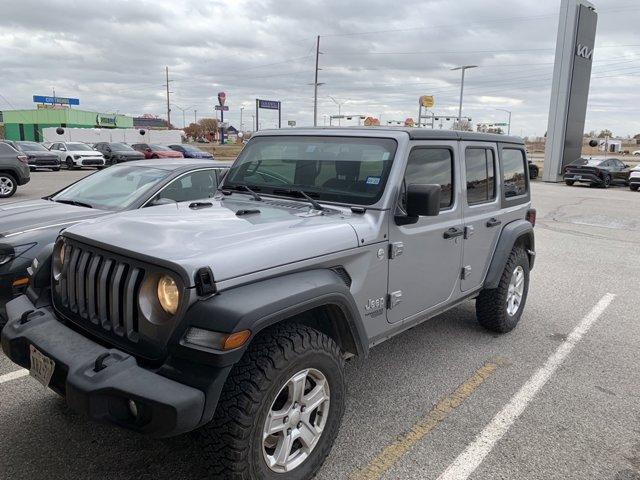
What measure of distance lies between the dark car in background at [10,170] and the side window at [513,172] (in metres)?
14.0

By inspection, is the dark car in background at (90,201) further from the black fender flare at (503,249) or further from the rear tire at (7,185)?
the rear tire at (7,185)

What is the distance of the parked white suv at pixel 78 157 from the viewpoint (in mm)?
28484

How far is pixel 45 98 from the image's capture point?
97.9 m

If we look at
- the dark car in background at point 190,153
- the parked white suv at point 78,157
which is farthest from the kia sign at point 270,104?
the parked white suv at point 78,157

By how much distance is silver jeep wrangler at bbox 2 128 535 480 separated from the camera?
7.14 ft

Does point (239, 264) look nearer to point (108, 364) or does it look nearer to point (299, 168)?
point (108, 364)

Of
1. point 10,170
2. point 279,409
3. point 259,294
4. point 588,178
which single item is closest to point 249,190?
point 259,294

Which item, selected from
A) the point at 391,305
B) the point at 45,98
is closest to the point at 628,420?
the point at 391,305

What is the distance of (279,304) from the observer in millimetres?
2324

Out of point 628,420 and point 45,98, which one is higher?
point 45,98

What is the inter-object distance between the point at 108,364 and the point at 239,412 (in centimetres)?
61

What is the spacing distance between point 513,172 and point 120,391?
161 inches

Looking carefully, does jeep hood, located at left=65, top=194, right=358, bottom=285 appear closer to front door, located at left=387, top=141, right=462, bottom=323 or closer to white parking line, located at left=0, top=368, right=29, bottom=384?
front door, located at left=387, top=141, right=462, bottom=323

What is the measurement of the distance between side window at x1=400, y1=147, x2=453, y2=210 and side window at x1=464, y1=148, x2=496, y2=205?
0.93 ft
